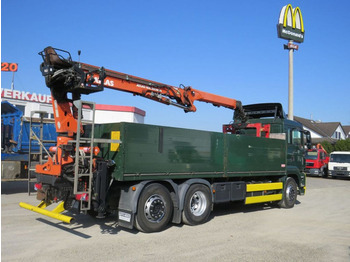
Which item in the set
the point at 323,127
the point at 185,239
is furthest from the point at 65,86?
the point at 323,127

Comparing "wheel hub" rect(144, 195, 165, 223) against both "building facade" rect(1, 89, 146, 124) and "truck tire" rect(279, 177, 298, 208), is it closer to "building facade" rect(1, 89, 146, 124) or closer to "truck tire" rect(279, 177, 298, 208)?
"truck tire" rect(279, 177, 298, 208)

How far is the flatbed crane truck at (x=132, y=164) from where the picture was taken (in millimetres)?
7016

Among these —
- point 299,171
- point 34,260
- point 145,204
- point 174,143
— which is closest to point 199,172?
point 174,143

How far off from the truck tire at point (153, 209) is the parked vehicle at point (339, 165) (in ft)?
79.5

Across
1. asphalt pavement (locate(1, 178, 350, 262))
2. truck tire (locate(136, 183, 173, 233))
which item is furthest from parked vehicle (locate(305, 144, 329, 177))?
truck tire (locate(136, 183, 173, 233))

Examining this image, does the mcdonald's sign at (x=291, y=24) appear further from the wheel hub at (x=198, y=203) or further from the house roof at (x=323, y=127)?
the house roof at (x=323, y=127)

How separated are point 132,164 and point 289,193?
6.77 metres

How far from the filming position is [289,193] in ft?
38.2

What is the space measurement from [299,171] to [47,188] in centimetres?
895

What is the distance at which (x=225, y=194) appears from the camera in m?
9.30

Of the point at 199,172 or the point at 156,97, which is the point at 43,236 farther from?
the point at 156,97

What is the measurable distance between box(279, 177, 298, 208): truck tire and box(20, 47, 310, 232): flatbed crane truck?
1.80 m

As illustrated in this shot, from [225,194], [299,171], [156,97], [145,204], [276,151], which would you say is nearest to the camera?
[145,204]

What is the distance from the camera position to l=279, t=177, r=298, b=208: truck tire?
11492 millimetres
